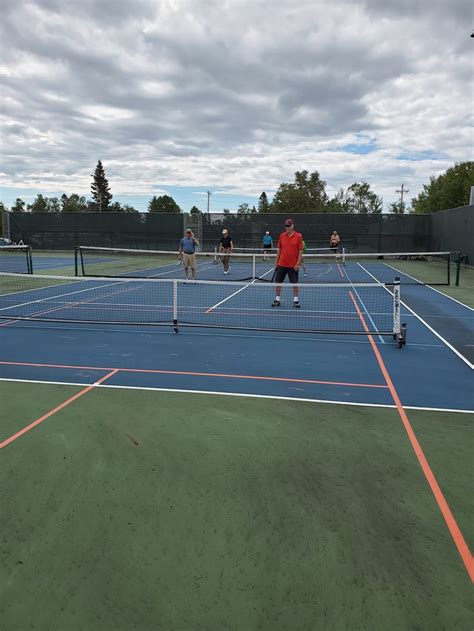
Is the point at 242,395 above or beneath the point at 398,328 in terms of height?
beneath

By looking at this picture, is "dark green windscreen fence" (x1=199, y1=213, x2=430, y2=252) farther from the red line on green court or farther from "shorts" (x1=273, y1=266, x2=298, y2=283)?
the red line on green court

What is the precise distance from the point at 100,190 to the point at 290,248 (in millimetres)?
108055

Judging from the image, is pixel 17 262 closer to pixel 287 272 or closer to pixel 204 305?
pixel 204 305

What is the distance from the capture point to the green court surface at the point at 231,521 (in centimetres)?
237

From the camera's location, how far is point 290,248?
33.6 feet

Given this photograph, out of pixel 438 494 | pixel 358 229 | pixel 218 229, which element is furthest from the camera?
pixel 218 229

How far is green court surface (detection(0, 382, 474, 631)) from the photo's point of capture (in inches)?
93.1

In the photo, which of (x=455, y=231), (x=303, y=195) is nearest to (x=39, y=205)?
(x=303, y=195)

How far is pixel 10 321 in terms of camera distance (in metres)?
9.86

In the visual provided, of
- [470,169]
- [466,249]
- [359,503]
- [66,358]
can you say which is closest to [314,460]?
[359,503]

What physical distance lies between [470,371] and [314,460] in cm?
381

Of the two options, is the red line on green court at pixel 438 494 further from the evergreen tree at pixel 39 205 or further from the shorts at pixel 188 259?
the evergreen tree at pixel 39 205

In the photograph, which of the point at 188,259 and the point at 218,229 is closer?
the point at 188,259

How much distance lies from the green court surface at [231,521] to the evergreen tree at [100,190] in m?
110
